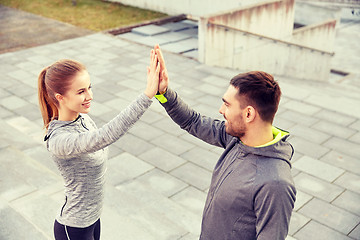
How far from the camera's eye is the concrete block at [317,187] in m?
5.78

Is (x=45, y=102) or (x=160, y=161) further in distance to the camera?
(x=160, y=161)

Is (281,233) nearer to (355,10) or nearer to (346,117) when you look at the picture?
(346,117)

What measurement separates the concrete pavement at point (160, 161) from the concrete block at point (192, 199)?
1 centimetres

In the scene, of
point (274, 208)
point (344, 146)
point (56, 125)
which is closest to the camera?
point (274, 208)

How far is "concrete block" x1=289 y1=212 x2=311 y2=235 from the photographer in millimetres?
5051

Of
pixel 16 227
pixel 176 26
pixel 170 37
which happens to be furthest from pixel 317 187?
pixel 176 26

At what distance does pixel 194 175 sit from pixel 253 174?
12.8 ft

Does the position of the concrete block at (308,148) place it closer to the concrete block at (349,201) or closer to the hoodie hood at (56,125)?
the concrete block at (349,201)

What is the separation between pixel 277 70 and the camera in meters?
13.4

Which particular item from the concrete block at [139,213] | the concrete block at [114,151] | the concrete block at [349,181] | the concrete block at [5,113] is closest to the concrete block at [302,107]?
the concrete block at [349,181]

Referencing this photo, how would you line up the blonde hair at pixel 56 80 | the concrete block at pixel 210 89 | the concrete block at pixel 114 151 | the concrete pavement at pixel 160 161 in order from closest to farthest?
1. the blonde hair at pixel 56 80
2. the concrete pavement at pixel 160 161
3. the concrete block at pixel 114 151
4. the concrete block at pixel 210 89

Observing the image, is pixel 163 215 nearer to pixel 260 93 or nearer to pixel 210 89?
pixel 260 93

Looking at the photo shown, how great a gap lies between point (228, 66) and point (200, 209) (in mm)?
7461

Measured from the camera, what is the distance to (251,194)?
2.23 metres
